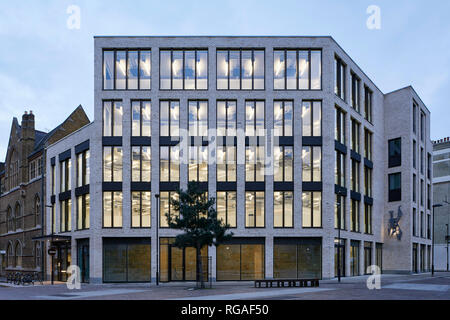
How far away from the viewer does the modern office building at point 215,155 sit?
40406mm

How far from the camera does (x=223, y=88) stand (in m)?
42.0

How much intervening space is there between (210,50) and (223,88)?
139 inches

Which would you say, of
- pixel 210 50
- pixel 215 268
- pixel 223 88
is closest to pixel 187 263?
pixel 215 268

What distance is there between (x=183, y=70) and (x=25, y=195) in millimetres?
31374

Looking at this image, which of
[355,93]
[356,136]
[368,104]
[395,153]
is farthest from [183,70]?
[395,153]

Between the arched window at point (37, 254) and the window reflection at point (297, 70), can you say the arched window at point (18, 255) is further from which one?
the window reflection at point (297, 70)

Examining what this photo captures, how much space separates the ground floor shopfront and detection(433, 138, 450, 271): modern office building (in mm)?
48217

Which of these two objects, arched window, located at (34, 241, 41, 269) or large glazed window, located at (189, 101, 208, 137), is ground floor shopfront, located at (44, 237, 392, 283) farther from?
arched window, located at (34, 241, 41, 269)

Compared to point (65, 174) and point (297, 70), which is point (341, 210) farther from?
point (65, 174)

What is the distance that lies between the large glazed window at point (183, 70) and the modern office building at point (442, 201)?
56.1 m

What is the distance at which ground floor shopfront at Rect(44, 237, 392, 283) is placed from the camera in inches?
1572

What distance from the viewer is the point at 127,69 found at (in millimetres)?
41844

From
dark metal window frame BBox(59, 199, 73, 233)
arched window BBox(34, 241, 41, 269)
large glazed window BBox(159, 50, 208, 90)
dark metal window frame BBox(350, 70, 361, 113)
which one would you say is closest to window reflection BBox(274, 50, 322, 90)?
large glazed window BBox(159, 50, 208, 90)
